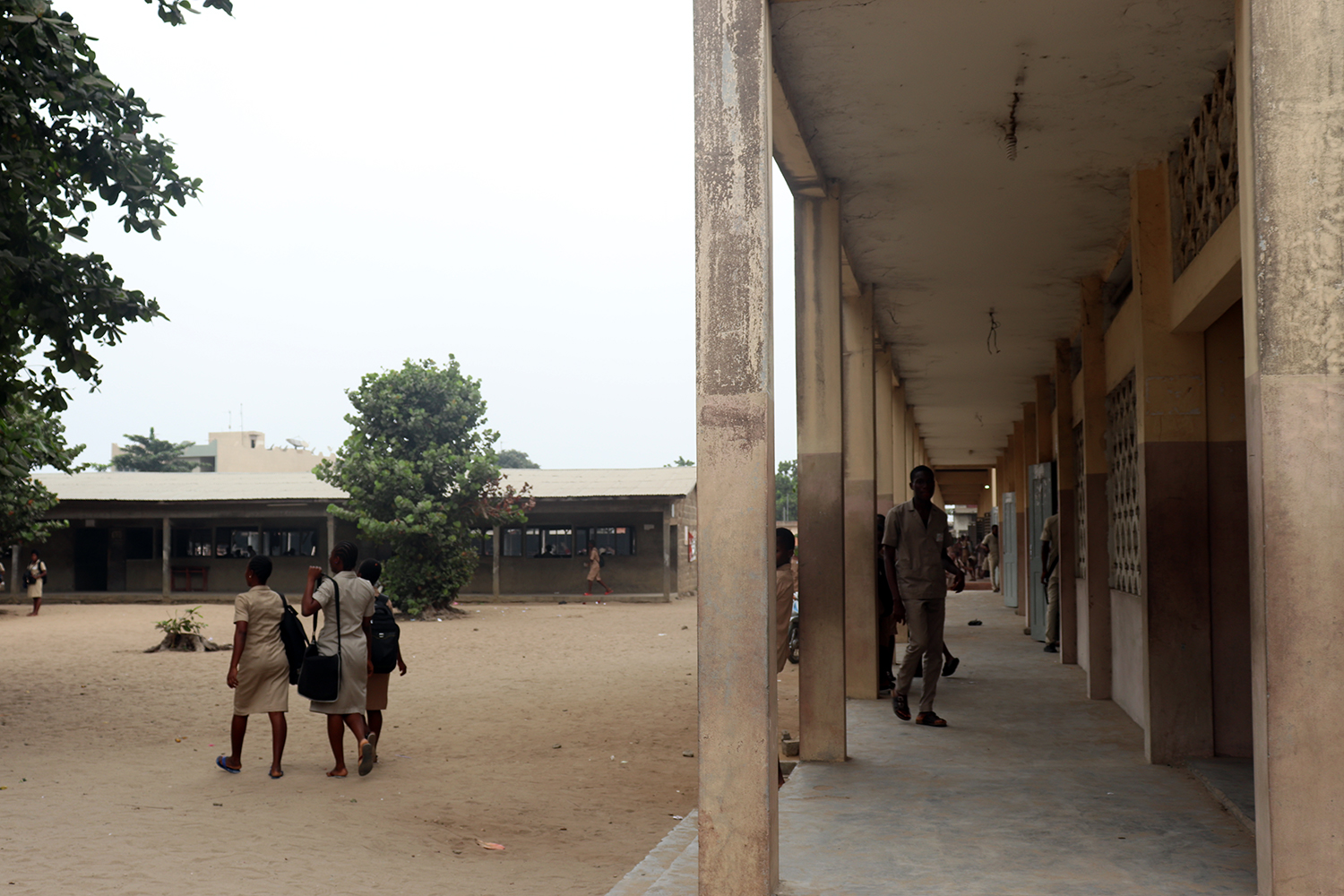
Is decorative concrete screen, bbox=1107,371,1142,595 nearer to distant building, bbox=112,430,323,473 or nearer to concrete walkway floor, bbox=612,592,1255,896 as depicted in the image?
concrete walkway floor, bbox=612,592,1255,896

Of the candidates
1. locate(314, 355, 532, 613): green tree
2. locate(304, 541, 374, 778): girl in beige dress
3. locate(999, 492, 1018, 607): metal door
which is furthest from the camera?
locate(314, 355, 532, 613): green tree

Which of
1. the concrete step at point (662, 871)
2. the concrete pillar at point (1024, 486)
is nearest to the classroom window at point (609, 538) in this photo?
the concrete pillar at point (1024, 486)

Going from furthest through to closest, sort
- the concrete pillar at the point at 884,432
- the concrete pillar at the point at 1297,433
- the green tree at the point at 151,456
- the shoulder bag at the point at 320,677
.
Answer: the green tree at the point at 151,456 → the concrete pillar at the point at 884,432 → the shoulder bag at the point at 320,677 → the concrete pillar at the point at 1297,433

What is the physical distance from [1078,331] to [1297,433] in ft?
28.5

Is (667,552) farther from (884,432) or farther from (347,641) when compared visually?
(347,641)

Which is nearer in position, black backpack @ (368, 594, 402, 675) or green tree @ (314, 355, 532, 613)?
black backpack @ (368, 594, 402, 675)

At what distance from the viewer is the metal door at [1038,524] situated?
13172 mm

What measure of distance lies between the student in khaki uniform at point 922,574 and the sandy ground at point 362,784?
1825 millimetres

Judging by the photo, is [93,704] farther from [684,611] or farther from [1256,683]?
[684,611]

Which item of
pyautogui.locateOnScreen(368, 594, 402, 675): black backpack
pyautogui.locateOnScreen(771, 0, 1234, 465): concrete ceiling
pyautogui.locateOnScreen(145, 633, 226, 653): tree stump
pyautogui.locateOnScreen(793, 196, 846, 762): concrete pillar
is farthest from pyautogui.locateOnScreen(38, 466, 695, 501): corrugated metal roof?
pyautogui.locateOnScreen(793, 196, 846, 762): concrete pillar

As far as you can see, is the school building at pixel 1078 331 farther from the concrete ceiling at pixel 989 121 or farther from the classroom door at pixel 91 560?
the classroom door at pixel 91 560

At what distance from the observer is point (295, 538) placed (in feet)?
93.8

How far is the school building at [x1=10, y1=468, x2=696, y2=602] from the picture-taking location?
2686cm

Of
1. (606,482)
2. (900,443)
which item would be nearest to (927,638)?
(900,443)
